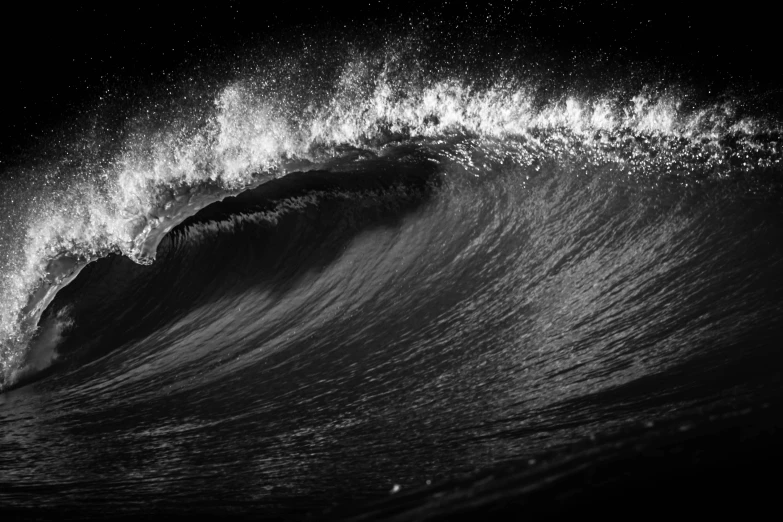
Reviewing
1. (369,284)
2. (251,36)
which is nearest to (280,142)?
(251,36)

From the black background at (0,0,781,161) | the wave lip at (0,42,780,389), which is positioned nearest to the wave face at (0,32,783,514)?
the wave lip at (0,42,780,389)

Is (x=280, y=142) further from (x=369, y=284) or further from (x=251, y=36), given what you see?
(x=369, y=284)

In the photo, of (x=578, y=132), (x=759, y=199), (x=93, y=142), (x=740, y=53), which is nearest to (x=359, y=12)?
(x=578, y=132)

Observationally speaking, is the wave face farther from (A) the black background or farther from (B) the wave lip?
(A) the black background

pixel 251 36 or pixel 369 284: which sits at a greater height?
pixel 251 36

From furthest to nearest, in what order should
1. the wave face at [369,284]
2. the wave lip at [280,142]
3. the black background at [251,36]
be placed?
the wave lip at [280,142]
the black background at [251,36]
the wave face at [369,284]

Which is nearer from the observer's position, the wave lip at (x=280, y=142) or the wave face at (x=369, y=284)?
the wave face at (x=369, y=284)

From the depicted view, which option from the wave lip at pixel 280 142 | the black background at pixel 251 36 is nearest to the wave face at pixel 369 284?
the wave lip at pixel 280 142

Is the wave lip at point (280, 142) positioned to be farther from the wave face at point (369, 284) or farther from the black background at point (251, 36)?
the black background at point (251, 36)
